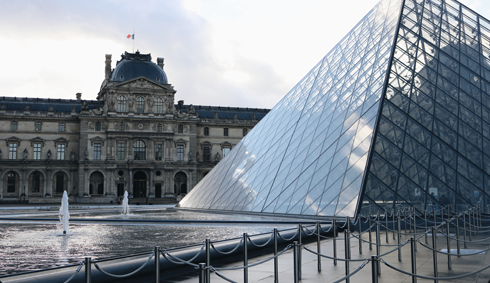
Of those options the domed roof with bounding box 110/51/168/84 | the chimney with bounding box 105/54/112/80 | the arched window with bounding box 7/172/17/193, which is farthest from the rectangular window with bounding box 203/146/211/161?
the arched window with bounding box 7/172/17/193

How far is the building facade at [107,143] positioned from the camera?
215 ft

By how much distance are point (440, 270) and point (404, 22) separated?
1713 centimetres

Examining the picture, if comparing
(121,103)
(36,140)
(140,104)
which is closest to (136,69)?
(140,104)

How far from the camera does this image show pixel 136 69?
69.7 meters

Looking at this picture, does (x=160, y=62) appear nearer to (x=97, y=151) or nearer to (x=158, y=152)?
(x=158, y=152)

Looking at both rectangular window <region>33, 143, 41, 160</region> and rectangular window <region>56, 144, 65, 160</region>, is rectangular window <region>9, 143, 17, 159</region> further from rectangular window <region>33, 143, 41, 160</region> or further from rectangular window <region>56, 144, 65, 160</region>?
rectangular window <region>56, 144, 65, 160</region>

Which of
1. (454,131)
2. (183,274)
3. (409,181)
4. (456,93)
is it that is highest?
(456,93)

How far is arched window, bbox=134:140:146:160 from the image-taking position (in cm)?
6888

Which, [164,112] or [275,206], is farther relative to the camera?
[164,112]

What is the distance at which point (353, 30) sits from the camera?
29047 mm

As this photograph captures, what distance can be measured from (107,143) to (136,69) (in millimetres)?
11894

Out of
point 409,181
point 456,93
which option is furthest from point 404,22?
point 409,181

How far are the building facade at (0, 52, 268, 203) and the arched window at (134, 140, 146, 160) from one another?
15 cm

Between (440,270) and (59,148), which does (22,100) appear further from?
(440,270)
